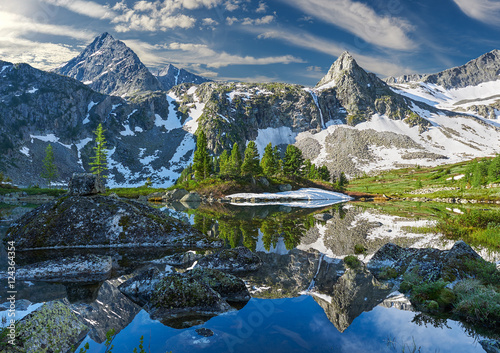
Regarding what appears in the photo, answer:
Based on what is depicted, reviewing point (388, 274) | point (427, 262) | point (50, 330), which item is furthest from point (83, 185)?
point (427, 262)

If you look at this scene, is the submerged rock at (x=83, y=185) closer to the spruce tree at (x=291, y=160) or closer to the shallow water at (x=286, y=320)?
the shallow water at (x=286, y=320)

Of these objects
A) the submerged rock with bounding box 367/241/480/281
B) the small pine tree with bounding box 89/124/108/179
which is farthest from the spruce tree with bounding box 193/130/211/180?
the submerged rock with bounding box 367/241/480/281

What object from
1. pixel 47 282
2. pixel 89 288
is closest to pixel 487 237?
pixel 89 288

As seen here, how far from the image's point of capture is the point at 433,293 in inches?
314

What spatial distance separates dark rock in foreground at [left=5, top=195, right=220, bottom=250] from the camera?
46.0 ft

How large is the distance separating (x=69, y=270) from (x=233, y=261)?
5796mm

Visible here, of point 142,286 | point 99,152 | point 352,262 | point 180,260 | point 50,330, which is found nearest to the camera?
point 50,330

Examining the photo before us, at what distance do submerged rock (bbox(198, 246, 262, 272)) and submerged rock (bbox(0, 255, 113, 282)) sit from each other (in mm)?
3533

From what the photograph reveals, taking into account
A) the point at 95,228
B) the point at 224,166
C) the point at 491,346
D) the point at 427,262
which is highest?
the point at 491,346

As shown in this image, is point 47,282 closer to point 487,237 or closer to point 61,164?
point 487,237

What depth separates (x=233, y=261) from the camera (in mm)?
10906

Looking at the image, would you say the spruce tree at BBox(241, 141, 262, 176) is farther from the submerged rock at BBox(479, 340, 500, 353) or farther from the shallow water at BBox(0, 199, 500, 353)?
the submerged rock at BBox(479, 340, 500, 353)

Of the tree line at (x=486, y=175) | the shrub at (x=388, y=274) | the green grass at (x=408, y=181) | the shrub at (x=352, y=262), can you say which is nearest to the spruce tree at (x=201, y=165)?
the green grass at (x=408, y=181)

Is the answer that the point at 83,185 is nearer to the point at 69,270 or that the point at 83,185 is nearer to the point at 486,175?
the point at 69,270
